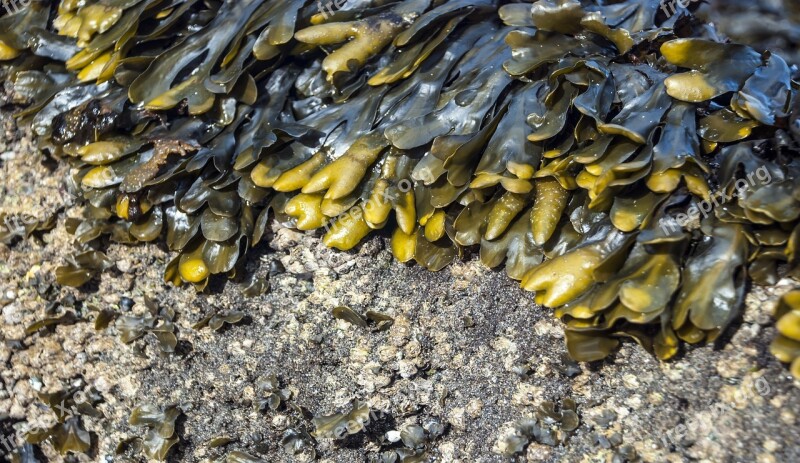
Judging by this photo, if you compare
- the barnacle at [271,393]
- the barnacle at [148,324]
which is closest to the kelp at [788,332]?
the barnacle at [271,393]

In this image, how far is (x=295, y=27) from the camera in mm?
1903

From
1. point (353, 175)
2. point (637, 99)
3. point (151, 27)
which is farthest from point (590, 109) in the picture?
point (151, 27)

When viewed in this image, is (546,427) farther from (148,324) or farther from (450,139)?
(148,324)

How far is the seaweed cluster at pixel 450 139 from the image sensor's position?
1.46 meters

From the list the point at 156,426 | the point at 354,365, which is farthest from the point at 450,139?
the point at 156,426

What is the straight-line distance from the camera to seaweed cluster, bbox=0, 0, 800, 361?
4.78 ft

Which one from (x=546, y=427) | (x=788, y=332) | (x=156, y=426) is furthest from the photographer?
(x=156, y=426)

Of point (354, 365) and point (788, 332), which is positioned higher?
point (788, 332)

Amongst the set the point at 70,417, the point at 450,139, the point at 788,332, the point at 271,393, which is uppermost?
the point at 450,139

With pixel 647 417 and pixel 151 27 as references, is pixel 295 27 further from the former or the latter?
pixel 647 417

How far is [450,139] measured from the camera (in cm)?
167

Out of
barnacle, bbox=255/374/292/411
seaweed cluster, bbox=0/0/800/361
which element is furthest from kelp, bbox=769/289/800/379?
barnacle, bbox=255/374/292/411

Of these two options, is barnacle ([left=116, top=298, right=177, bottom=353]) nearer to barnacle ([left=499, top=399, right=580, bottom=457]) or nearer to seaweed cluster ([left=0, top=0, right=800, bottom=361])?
seaweed cluster ([left=0, top=0, right=800, bottom=361])

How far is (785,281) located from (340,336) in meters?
1.14
